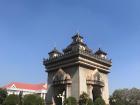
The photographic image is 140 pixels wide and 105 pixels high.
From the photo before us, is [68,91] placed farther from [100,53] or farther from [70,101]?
[100,53]

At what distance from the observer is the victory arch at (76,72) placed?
40.2m

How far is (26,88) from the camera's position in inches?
3086

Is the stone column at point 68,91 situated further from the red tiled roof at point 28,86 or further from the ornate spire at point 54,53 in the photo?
the red tiled roof at point 28,86

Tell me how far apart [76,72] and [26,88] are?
42291mm

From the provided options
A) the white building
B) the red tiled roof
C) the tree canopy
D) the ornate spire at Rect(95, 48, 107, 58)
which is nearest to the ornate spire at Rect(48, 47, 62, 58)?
the ornate spire at Rect(95, 48, 107, 58)

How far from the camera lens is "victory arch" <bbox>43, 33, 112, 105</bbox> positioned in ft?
132

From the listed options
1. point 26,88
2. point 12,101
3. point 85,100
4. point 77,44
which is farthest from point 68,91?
point 26,88

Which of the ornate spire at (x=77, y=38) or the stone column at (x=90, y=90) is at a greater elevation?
the ornate spire at (x=77, y=38)

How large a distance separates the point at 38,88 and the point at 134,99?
32158 mm

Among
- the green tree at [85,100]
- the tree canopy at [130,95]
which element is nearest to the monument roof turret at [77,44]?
the green tree at [85,100]

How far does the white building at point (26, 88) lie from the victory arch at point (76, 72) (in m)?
31.5

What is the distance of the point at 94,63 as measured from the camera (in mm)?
43281

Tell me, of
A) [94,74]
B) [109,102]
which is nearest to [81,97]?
[94,74]

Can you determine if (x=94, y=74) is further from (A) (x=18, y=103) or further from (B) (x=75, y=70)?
(A) (x=18, y=103)
